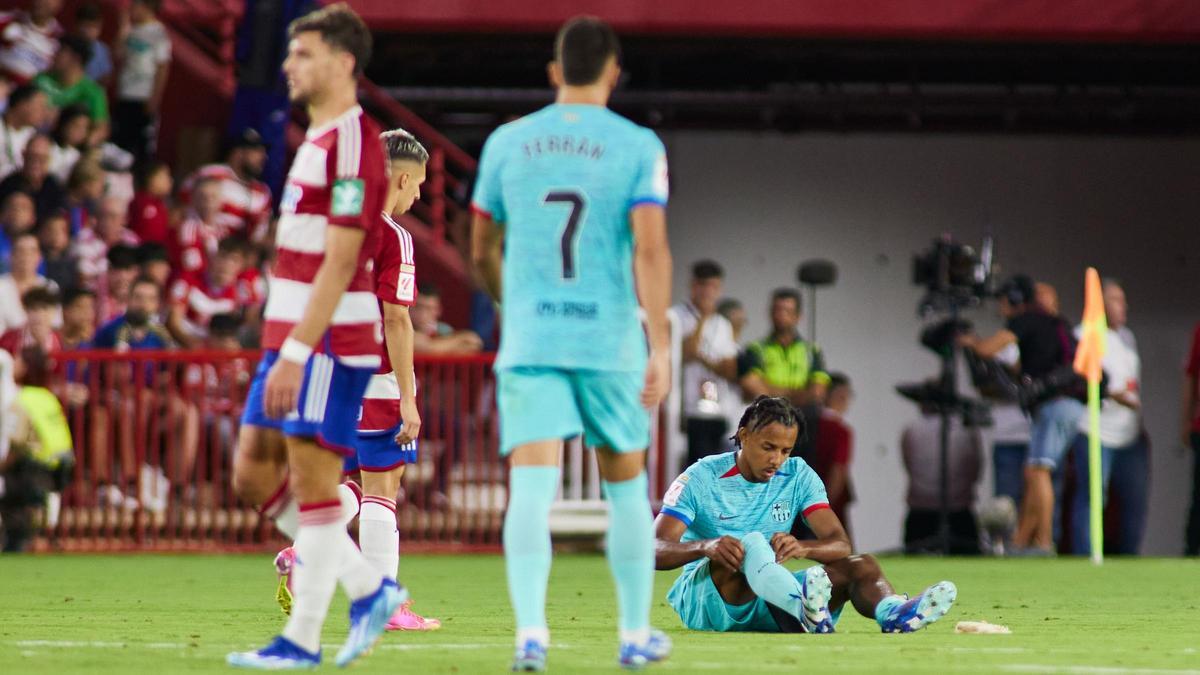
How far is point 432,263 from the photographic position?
18.5m

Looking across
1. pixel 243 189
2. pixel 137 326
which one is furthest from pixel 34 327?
pixel 243 189

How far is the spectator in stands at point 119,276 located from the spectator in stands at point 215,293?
1.45ft

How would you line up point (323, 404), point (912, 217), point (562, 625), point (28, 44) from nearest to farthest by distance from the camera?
point (323, 404) < point (562, 625) < point (28, 44) < point (912, 217)

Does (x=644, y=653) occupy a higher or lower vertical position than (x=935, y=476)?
lower

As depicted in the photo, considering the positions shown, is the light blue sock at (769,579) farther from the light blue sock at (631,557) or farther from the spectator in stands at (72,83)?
the spectator in stands at (72,83)

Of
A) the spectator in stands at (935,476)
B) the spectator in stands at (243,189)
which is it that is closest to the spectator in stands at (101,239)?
the spectator in stands at (243,189)

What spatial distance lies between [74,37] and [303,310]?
39.2 feet

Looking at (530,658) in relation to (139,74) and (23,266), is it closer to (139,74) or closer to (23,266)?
(23,266)

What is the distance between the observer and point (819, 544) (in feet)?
24.4

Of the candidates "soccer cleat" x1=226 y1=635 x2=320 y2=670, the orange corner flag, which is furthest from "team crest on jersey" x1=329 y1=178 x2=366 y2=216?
the orange corner flag

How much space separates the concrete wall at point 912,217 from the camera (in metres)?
21.5

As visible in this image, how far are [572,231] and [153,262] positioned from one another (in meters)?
10.2

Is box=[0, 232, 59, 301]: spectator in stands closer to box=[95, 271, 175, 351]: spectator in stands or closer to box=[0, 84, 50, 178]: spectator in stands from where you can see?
box=[95, 271, 175, 351]: spectator in stands

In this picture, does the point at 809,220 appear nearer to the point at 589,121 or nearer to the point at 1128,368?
the point at 1128,368
